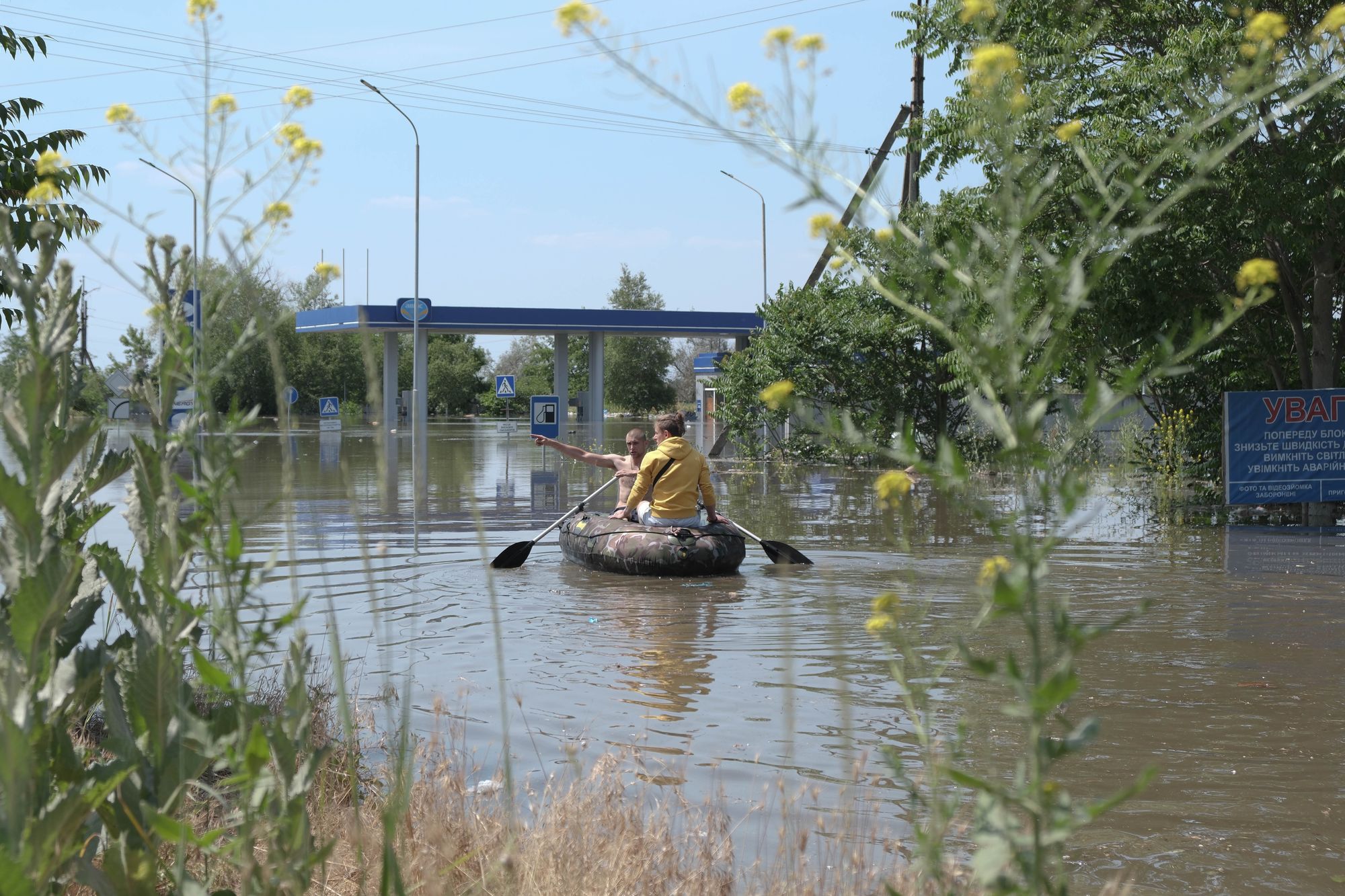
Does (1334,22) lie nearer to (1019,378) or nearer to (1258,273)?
(1258,273)

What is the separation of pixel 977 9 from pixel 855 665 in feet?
21.7

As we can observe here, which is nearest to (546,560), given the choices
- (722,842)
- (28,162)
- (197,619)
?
(28,162)

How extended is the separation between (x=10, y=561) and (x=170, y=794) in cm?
52

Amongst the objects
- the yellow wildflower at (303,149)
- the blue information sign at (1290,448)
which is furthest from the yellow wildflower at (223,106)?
the blue information sign at (1290,448)

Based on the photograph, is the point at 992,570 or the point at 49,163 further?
the point at 49,163

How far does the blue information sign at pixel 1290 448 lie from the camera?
1680 centimetres

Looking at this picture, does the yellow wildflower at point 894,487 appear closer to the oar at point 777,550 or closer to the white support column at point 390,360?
the oar at point 777,550

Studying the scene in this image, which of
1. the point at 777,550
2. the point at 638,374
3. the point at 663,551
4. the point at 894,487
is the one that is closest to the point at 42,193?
the point at 894,487

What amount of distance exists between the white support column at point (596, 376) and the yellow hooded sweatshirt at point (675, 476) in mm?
39406

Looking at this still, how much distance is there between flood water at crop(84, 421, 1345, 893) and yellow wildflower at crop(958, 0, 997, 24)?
101 centimetres

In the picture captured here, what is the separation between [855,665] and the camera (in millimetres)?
8617

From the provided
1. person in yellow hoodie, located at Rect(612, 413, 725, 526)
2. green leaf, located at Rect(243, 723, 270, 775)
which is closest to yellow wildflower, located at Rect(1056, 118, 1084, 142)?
green leaf, located at Rect(243, 723, 270, 775)

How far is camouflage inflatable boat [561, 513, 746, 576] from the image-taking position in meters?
13.0

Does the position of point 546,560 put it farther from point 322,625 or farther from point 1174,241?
point 1174,241
